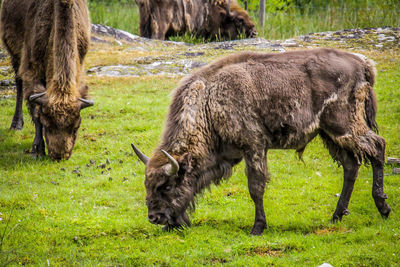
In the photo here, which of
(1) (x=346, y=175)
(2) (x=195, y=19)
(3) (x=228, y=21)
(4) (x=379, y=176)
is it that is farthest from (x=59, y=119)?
(3) (x=228, y=21)

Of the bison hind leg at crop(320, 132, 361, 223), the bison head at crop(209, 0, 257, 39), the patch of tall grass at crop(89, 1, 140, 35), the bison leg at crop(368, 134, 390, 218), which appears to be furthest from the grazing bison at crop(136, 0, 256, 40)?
the bison leg at crop(368, 134, 390, 218)

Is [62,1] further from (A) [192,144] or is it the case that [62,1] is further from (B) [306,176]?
(B) [306,176]

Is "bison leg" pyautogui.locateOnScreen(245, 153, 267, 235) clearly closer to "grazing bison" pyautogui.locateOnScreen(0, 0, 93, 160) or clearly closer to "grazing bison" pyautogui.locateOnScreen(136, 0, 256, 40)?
"grazing bison" pyautogui.locateOnScreen(0, 0, 93, 160)

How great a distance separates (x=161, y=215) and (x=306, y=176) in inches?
121

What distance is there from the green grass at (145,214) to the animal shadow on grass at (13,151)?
2cm

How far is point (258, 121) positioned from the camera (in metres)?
5.95

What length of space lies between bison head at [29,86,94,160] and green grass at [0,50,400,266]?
0.43 metres

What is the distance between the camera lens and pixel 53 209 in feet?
22.1

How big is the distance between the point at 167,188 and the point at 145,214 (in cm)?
110

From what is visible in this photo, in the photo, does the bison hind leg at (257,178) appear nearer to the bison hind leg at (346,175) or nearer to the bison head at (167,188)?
the bison head at (167,188)

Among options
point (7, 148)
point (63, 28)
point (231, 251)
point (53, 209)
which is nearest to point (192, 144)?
point (231, 251)

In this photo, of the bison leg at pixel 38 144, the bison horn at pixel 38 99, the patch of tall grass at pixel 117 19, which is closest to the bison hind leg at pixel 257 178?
the bison horn at pixel 38 99

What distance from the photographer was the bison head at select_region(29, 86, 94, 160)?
7.99m

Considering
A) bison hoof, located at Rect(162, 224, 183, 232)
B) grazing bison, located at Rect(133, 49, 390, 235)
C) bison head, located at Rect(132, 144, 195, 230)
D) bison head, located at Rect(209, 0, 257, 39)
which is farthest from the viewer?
bison head, located at Rect(209, 0, 257, 39)
